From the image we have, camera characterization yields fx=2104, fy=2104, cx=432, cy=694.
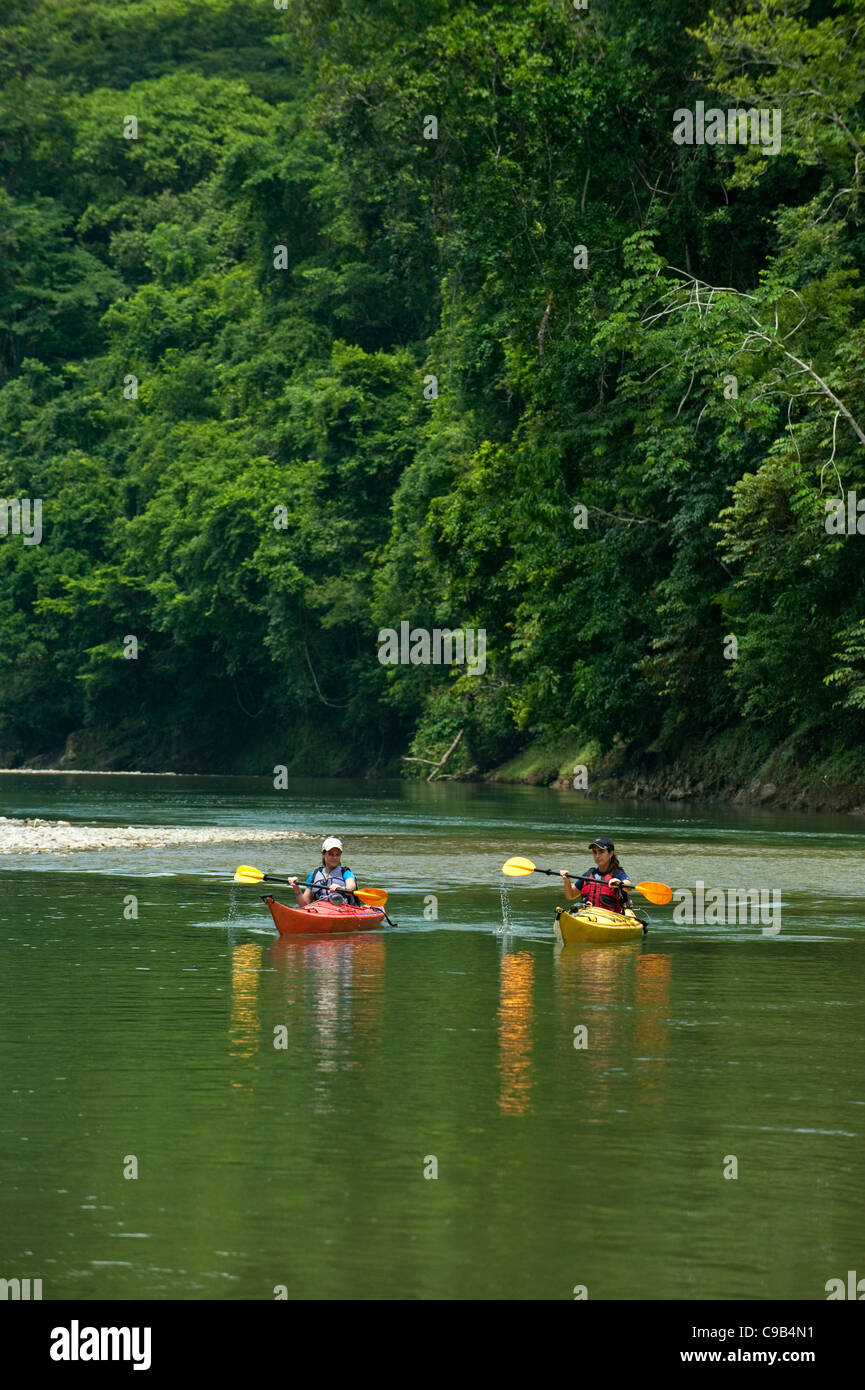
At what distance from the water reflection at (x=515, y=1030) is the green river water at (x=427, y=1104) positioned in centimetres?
4

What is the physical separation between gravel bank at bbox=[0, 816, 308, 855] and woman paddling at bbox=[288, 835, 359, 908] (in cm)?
1299

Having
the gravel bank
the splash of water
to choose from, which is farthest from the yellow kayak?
the gravel bank

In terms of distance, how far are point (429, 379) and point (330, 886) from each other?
184 ft

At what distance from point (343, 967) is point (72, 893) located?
27.5 feet

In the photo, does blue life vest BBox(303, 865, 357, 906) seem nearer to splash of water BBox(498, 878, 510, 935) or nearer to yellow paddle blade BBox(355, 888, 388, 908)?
yellow paddle blade BBox(355, 888, 388, 908)

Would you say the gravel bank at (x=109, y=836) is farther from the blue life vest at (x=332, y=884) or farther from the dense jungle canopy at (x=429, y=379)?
the blue life vest at (x=332, y=884)

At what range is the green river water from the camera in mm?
9742

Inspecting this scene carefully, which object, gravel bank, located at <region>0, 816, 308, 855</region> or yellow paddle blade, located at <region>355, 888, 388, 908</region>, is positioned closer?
yellow paddle blade, located at <region>355, 888, 388, 908</region>

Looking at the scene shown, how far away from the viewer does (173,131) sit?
116312 mm

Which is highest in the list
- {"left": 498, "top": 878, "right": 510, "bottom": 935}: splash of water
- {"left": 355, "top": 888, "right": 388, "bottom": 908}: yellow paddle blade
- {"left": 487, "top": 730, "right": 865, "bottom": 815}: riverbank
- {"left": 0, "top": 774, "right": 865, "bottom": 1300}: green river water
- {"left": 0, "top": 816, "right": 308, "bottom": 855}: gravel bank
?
{"left": 487, "top": 730, "right": 865, "bottom": 815}: riverbank

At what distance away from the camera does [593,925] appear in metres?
23.0

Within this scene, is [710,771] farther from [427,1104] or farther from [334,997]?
[427,1104]

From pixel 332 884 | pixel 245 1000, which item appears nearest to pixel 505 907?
pixel 332 884
